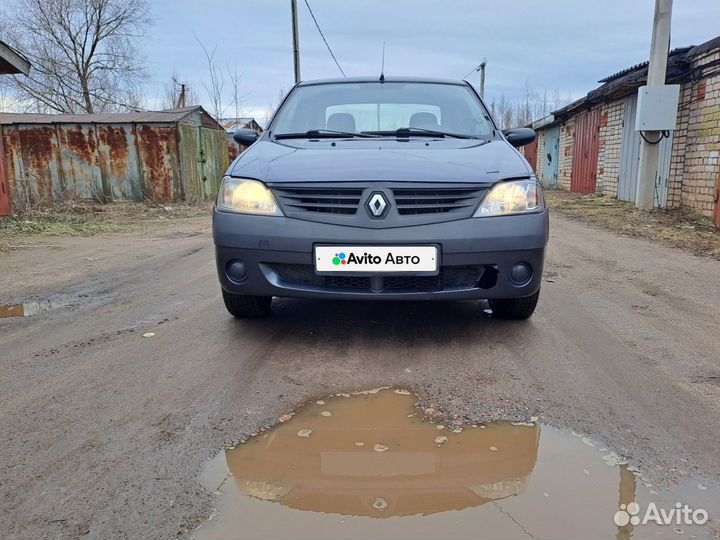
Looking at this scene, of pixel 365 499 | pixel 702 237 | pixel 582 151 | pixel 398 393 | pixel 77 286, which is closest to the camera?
pixel 365 499

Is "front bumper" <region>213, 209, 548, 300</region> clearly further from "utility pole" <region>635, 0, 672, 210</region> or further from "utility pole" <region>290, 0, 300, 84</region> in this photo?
"utility pole" <region>290, 0, 300, 84</region>

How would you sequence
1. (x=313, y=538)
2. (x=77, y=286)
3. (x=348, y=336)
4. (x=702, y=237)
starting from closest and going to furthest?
(x=313, y=538), (x=348, y=336), (x=77, y=286), (x=702, y=237)

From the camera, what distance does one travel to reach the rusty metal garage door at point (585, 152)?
1538 cm

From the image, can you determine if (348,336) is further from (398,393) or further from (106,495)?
(106,495)

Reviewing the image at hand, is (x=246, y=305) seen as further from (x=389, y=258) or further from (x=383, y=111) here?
(x=383, y=111)

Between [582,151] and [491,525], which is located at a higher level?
[582,151]

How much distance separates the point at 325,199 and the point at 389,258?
0.43 meters

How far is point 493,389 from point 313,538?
1151 millimetres

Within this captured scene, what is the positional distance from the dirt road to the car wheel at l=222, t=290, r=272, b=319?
8 centimetres

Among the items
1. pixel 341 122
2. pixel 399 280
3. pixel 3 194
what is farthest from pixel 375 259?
pixel 3 194

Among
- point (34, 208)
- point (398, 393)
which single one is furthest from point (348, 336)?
point (34, 208)

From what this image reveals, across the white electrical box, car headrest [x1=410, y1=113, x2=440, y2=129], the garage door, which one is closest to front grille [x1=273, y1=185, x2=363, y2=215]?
car headrest [x1=410, y1=113, x2=440, y2=129]

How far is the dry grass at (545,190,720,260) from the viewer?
21.4ft

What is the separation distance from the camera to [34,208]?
10.8m
